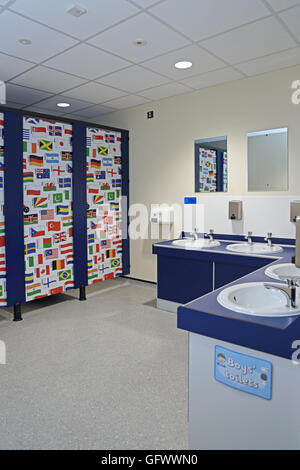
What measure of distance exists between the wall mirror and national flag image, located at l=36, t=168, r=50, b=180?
1.86m

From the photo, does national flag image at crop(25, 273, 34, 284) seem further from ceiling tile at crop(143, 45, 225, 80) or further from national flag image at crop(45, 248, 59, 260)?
ceiling tile at crop(143, 45, 225, 80)

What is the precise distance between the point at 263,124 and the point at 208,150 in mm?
799

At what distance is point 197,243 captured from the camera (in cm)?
400

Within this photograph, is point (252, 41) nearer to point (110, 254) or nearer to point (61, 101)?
point (61, 101)

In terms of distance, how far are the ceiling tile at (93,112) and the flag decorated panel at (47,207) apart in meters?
1.08

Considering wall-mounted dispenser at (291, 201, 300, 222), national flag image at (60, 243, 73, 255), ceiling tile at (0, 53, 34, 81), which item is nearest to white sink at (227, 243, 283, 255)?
wall-mounted dispenser at (291, 201, 300, 222)

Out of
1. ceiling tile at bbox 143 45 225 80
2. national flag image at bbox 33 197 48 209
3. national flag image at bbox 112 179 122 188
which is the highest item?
ceiling tile at bbox 143 45 225 80

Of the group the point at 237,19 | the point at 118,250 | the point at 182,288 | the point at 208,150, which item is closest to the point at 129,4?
the point at 237,19

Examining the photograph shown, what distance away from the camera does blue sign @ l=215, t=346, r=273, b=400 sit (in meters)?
1.39

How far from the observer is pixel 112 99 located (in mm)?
4633

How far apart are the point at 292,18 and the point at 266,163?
1.67 m

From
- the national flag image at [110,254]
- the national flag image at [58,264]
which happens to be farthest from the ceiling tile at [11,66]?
the national flag image at [110,254]

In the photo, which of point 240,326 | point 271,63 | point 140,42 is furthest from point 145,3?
point 240,326
